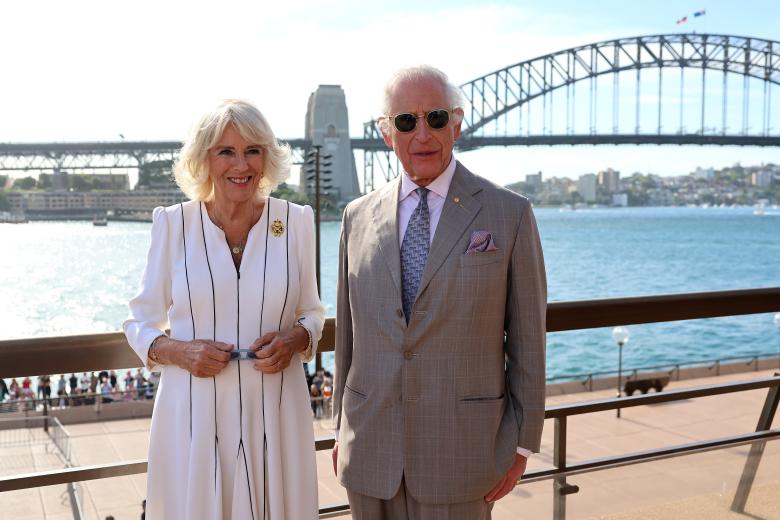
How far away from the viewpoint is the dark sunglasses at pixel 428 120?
5.14ft

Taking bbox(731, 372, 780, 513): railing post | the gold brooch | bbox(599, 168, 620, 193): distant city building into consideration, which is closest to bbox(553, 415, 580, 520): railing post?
bbox(731, 372, 780, 513): railing post

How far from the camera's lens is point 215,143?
65.7 inches

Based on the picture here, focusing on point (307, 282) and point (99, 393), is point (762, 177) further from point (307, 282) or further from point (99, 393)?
point (307, 282)

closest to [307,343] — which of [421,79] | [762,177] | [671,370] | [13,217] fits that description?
[421,79]

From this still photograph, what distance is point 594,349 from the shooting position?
35.8 meters

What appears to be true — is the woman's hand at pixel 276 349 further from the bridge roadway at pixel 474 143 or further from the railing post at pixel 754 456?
the bridge roadway at pixel 474 143

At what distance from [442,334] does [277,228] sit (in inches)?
16.5

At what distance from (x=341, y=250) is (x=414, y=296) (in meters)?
0.19

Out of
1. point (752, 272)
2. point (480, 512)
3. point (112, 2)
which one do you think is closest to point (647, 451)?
point (480, 512)

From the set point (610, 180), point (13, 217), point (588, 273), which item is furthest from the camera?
point (610, 180)

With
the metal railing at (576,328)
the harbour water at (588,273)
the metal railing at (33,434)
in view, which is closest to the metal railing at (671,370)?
the harbour water at (588,273)

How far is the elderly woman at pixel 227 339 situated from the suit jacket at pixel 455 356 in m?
0.18

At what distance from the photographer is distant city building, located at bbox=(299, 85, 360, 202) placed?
5334 cm

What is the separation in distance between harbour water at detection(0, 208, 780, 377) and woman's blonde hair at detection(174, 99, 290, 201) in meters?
15.1
